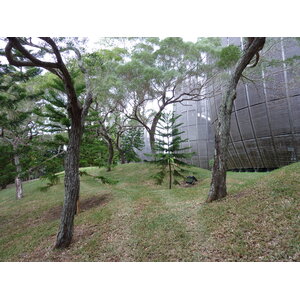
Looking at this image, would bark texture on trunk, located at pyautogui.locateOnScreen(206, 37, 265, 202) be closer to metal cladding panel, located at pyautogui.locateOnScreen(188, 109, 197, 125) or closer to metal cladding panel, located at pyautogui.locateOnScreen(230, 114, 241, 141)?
metal cladding panel, located at pyautogui.locateOnScreen(230, 114, 241, 141)

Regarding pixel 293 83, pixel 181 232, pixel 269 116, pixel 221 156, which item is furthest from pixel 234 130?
pixel 181 232

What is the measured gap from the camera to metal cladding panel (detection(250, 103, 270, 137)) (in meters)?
9.36

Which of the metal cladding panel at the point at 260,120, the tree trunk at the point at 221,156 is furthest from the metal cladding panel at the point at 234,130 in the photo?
the tree trunk at the point at 221,156

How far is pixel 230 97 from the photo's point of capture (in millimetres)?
4523

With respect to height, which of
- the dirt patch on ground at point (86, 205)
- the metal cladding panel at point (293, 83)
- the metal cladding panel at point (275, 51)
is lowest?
the dirt patch on ground at point (86, 205)

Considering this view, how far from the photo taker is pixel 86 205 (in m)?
6.92

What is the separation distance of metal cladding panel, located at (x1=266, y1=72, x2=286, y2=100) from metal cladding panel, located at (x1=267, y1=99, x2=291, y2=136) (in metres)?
0.27

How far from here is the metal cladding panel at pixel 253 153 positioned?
10234 mm

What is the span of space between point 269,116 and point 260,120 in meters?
0.45

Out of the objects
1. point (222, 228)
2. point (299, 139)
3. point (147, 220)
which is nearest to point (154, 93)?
point (299, 139)

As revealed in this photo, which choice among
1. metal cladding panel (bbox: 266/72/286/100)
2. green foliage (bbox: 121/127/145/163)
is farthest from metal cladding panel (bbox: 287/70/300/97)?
green foliage (bbox: 121/127/145/163)

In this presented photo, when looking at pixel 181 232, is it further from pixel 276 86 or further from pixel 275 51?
pixel 276 86

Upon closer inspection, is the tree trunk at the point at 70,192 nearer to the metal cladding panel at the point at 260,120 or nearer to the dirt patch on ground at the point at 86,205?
the dirt patch on ground at the point at 86,205

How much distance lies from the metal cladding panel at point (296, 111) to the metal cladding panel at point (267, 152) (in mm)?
1171
